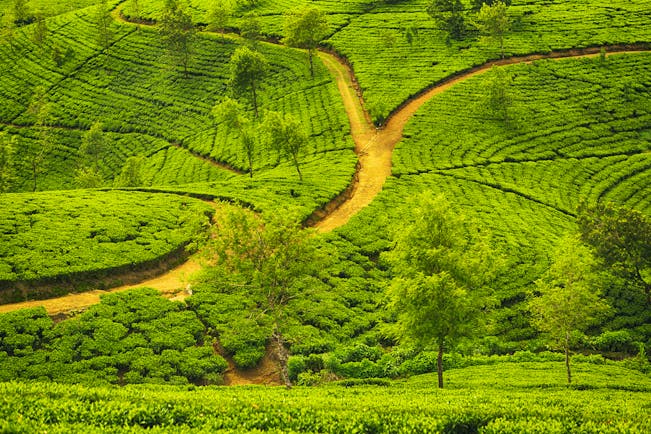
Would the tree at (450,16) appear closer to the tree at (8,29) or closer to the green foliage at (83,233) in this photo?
the green foliage at (83,233)

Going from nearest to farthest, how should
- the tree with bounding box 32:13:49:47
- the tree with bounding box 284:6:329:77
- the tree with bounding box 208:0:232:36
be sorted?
1. the tree with bounding box 284:6:329:77
2. the tree with bounding box 208:0:232:36
3. the tree with bounding box 32:13:49:47

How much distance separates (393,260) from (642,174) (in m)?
48.6

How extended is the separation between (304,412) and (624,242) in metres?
30.6

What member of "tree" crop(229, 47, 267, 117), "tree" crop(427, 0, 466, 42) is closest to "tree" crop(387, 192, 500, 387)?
"tree" crop(229, 47, 267, 117)

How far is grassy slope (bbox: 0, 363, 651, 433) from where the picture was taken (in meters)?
18.5

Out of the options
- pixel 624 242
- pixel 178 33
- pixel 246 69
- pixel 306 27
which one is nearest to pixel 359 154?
pixel 246 69

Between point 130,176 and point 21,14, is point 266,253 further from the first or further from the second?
point 21,14

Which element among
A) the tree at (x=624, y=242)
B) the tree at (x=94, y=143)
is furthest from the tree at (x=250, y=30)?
the tree at (x=624, y=242)

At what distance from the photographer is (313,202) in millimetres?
51000

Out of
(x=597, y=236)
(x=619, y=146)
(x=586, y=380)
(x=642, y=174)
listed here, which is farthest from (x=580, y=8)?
(x=586, y=380)

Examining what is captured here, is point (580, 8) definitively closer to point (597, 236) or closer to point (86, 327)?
point (597, 236)

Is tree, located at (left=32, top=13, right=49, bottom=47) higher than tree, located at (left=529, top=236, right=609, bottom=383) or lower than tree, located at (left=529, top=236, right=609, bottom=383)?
higher

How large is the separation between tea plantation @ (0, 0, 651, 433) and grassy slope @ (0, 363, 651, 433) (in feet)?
0.36

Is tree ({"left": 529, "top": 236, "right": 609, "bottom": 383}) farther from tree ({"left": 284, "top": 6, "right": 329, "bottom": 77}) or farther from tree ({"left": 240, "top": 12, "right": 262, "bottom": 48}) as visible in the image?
tree ({"left": 240, "top": 12, "right": 262, "bottom": 48})
